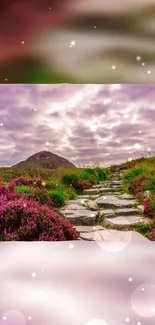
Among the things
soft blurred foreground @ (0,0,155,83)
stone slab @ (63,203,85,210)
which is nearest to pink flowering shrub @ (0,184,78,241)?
stone slab @ (63,203,85,210)

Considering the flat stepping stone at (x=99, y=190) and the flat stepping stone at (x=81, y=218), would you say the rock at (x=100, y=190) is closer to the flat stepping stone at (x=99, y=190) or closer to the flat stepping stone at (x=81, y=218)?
the flat stepping stone at (x=99, y=190)

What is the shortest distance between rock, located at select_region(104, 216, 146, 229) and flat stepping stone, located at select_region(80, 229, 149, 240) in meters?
0.08

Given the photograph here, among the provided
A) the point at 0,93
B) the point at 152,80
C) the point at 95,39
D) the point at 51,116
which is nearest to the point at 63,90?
the point at 51,116

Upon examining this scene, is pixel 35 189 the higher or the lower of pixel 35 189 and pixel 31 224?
the higher

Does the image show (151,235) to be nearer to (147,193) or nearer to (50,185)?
(147,193)

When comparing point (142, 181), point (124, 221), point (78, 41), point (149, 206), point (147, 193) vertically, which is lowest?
point (124, 221)

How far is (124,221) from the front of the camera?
3.26 m

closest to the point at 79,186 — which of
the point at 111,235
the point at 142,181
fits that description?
the point at 142,181

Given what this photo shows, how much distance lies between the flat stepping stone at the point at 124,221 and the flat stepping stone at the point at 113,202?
153 mm

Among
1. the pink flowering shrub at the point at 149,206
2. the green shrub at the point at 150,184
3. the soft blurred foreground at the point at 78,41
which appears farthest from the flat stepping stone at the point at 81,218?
the soft blurred foreground at the point at 78,41

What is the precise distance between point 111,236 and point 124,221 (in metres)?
0.24

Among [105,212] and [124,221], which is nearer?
[124,221]

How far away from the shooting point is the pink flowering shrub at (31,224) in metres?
2.87

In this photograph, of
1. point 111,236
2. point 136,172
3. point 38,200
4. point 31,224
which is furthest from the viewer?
point 136,172
